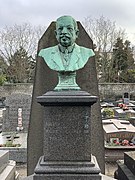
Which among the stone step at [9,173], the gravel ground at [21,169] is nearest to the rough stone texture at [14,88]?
the gravel ground at [21,169]

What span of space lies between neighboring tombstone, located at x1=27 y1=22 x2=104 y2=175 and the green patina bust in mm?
858

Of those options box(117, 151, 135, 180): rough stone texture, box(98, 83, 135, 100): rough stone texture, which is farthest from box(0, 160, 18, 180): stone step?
box(98, 83, 135, 100): rough stone texture

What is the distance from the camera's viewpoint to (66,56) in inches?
175

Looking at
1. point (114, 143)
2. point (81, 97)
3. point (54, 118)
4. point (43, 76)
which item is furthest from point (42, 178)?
point (114, 143)

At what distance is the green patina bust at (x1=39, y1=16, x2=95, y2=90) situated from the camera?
13.9 ft

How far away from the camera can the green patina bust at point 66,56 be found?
4230mm

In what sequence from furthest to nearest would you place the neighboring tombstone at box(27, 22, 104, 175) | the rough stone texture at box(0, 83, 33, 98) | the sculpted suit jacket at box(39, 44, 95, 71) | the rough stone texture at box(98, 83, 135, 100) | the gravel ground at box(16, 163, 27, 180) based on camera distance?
the rough stone texture at box(98, 83, 135, 100) < the rough stone texture at box(0, 83, 33, 98) < the gravel ground at box(16, 163, 27, 180) < the neighboring tombstone at box(27, 22, 104, 175) < the sculpted suit jacket at box(39, 44, 95, 71)

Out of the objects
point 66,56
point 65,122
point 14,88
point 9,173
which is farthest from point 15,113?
point 14,88

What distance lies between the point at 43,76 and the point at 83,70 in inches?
31.3

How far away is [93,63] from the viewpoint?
216 inches

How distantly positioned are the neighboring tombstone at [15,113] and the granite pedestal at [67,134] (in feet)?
22.0

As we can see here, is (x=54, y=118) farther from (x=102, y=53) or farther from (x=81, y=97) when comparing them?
(x=102, y=53)

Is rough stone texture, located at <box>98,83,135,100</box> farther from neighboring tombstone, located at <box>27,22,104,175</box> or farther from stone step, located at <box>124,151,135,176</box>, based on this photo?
neighboring tombstone, located at <box>27,22,104,175</box>

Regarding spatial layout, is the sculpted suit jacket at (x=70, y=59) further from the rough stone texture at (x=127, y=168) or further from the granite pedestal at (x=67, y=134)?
the rough stone texture at (x=127, y=168)
